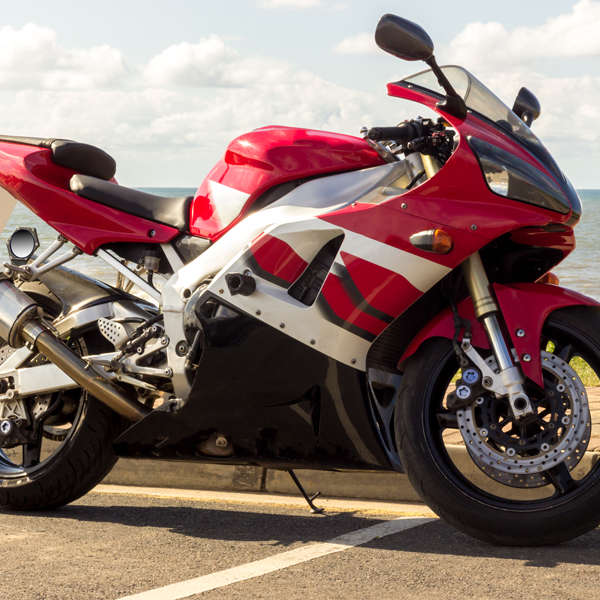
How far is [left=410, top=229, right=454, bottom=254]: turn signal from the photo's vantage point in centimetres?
314

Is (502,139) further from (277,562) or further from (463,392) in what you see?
(277,562)

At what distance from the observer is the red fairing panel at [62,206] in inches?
154

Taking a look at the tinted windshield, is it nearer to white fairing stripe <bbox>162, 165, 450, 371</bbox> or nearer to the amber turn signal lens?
white fairing stripe <bbox>162, 165, 450, 371</bbox>

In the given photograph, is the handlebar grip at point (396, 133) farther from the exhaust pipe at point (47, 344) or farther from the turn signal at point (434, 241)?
the exhaust pipe at point (47, 344)

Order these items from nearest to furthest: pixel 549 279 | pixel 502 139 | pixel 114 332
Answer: pixel 502 139 < pixel 549 279 < pixel 114 332

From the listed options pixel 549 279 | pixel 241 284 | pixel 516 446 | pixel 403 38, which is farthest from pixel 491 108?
pixel 516 446

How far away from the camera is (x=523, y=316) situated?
127 inches

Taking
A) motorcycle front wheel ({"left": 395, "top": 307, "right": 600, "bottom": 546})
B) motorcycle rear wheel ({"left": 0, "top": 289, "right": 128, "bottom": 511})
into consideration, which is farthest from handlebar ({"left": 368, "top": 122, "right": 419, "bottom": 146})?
motorcycle rear wheel ({"left": 0, "top": 289, "right": 128, "bottom": 511})

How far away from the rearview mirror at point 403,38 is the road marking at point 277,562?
1862 mm

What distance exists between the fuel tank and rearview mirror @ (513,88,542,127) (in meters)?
0.77

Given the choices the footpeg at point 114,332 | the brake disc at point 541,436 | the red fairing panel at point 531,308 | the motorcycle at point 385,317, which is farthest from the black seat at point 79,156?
the brake disc at point 541,436

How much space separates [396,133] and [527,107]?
33.3 inches

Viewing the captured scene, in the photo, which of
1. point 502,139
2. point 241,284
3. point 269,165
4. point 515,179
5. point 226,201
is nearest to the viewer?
point 515,179

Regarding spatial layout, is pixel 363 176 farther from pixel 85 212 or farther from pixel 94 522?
pixel 94 522
